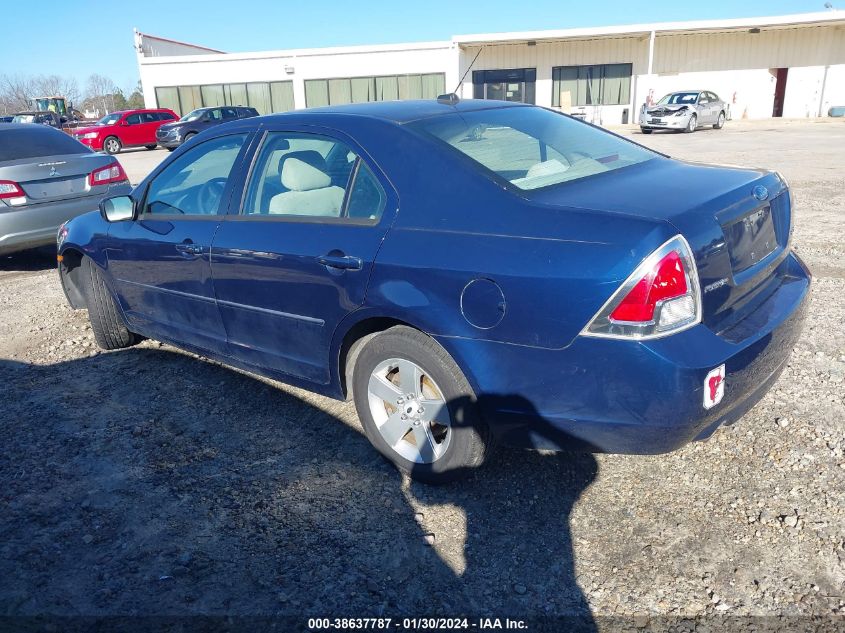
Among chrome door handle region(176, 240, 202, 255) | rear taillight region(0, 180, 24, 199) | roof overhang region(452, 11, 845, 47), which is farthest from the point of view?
roof overhang region(452, 11, 845, 47)

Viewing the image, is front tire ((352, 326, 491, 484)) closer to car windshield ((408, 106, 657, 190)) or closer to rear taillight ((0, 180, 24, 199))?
car windshield ((408, 106, 657, 190))

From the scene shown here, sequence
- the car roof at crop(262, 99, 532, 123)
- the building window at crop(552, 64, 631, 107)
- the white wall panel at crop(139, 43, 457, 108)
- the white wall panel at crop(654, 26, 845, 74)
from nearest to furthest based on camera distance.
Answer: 1. the car roof at crop(262, 99, 532, 123)
2. the white wall panel at crop(654, 26, 845, 74)
3. the building window at crop(552, 64, 631, 107)
4. the white wall panel at crop(139, 43, 457, 108)

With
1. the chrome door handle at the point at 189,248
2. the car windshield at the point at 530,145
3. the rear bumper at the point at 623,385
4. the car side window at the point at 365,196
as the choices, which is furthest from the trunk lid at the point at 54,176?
the rear bumper at the point at 623,385

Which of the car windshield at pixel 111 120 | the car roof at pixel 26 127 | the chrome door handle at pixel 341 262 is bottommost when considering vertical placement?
the car windshield at pixel 111 120

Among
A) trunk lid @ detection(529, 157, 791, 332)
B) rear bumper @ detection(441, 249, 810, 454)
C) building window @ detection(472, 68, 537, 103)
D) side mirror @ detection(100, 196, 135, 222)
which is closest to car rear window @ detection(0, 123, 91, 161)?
side mirror @ detection(100, 196, 135, 222)

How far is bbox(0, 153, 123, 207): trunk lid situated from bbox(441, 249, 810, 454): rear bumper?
6.08 m

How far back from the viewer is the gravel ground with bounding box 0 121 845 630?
2420 mm

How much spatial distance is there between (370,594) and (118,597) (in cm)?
93

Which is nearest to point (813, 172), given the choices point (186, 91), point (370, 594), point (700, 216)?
point (700, 216)

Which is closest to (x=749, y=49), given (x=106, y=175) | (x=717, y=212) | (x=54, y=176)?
(x=106, y=175)

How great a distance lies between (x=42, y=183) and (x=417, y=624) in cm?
662

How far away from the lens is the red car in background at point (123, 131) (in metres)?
25.6

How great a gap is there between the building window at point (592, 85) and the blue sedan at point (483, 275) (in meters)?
31.4

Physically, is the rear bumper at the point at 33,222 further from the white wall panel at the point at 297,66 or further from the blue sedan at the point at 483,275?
the white wall panel at the point at 297,66
